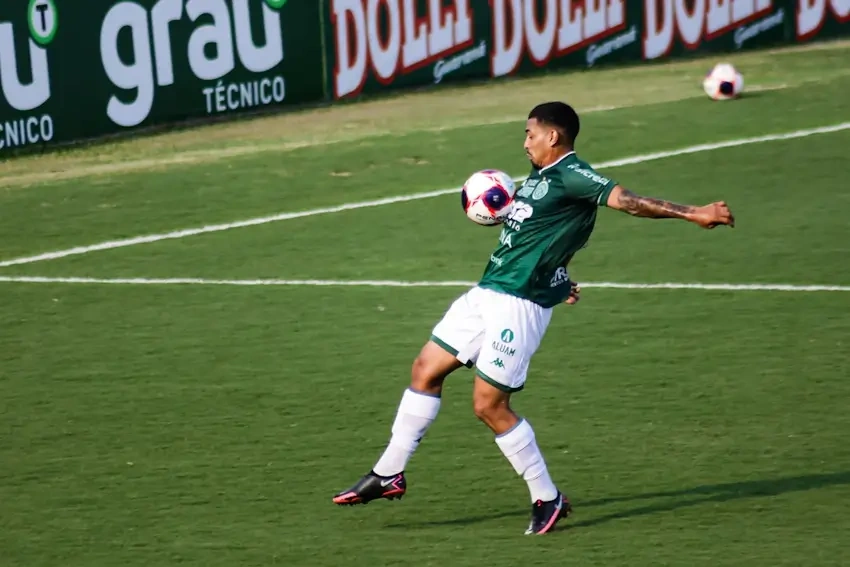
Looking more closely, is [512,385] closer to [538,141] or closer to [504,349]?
[504,349]

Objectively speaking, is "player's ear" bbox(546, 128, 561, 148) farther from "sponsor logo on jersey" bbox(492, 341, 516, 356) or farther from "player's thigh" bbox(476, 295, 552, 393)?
"sponsor logo on jersey" bbox(492, 341, 516, 356)

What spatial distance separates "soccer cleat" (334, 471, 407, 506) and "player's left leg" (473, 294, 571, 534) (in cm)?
55

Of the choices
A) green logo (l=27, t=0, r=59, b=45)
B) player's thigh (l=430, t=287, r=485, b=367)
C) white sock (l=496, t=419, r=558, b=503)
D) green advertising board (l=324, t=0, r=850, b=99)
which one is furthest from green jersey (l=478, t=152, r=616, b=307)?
green advertising board (l=324, t=0, r=850, b=99)

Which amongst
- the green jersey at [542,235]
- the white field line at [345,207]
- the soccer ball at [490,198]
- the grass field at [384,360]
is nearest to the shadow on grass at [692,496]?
the grass field at [384,360]

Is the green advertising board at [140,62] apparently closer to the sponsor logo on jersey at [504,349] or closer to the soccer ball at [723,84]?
the soccer ball at [723,84]

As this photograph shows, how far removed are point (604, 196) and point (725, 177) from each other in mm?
8136

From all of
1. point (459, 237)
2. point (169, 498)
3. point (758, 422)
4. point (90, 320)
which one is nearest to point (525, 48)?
point (459, 237)

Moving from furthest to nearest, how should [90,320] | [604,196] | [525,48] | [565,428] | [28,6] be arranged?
[525,48] < [28,6] < [90,320] < [565,428] < [604,196]

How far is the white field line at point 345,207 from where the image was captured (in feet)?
41.2

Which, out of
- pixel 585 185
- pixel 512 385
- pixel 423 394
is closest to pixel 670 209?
pixel 585 185

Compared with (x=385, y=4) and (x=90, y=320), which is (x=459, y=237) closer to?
(x=90, y=320)

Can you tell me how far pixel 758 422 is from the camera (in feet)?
27.3

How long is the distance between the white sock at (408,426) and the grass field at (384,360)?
10.5 inches

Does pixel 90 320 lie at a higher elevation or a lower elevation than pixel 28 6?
lower
